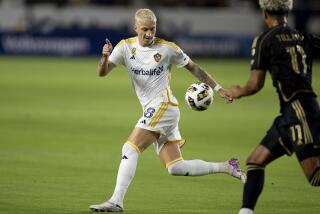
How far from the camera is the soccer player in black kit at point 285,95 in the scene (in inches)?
289

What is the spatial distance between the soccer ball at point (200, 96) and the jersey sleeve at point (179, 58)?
0.36 meters

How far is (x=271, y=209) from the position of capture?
9141 mm

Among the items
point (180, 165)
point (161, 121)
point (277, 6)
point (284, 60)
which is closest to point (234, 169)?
point (180, 165)

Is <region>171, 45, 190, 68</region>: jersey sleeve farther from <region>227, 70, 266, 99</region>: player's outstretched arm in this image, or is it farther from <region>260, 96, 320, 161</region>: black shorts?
<region>260, 96, 320, 161</region>: black shorts

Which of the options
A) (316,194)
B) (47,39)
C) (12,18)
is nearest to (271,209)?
(316,194)

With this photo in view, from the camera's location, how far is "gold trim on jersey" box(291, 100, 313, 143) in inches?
288

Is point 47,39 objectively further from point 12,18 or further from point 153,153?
point 153,153

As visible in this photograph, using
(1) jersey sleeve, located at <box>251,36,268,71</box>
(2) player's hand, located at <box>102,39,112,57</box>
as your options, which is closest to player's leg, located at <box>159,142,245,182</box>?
(2) player's hand, located at <box>102,39,112,57</box>

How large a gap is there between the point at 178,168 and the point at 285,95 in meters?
2.25

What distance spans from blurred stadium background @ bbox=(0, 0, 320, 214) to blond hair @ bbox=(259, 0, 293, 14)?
2481 millimetres

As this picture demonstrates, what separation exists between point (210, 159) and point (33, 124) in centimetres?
520

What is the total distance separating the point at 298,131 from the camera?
7344 mm

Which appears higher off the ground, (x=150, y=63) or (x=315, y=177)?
(x=150, y=63)

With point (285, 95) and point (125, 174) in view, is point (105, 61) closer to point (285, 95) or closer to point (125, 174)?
point (125, 174)
